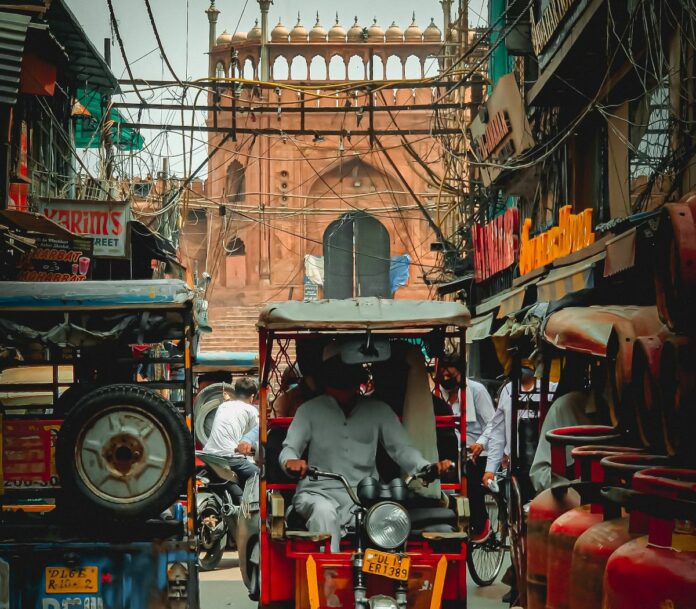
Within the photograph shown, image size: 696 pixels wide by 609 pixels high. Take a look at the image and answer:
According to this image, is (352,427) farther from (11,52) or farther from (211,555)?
(11,52)

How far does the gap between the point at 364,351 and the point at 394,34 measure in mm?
38456

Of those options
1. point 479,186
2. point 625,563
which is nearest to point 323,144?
point 479,186

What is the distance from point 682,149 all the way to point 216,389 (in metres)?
11.1

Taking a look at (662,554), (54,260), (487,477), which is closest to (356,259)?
(54,260)

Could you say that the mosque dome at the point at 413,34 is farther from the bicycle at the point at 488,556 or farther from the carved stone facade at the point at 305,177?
the bicycle at the point at 488,556

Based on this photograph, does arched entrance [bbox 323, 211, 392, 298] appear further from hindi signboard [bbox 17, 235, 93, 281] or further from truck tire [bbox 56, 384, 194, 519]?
truck tire [bbox 56, 384, 194, 519]

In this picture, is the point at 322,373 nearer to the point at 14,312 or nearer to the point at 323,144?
the point at 14,312

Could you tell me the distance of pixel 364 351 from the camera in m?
8.46

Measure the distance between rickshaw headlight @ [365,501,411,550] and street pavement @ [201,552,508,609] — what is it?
338 centimetres

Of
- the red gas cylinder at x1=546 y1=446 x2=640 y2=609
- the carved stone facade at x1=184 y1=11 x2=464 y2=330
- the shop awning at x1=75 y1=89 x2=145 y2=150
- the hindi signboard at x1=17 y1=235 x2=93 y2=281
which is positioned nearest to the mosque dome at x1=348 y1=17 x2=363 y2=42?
the carved stone facade at x1=184 y1=11 x2=464 y2=330

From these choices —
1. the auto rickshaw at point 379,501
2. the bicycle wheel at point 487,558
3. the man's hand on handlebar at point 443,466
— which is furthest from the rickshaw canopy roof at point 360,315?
the bicycle wheel at point 487,558

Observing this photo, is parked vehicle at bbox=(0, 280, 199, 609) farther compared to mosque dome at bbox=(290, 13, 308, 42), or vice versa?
mosque dome at bbox=(290, 13, 308, 42)

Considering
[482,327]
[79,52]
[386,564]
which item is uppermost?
[79,52]

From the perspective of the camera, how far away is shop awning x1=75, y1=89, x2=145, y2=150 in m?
22.4
